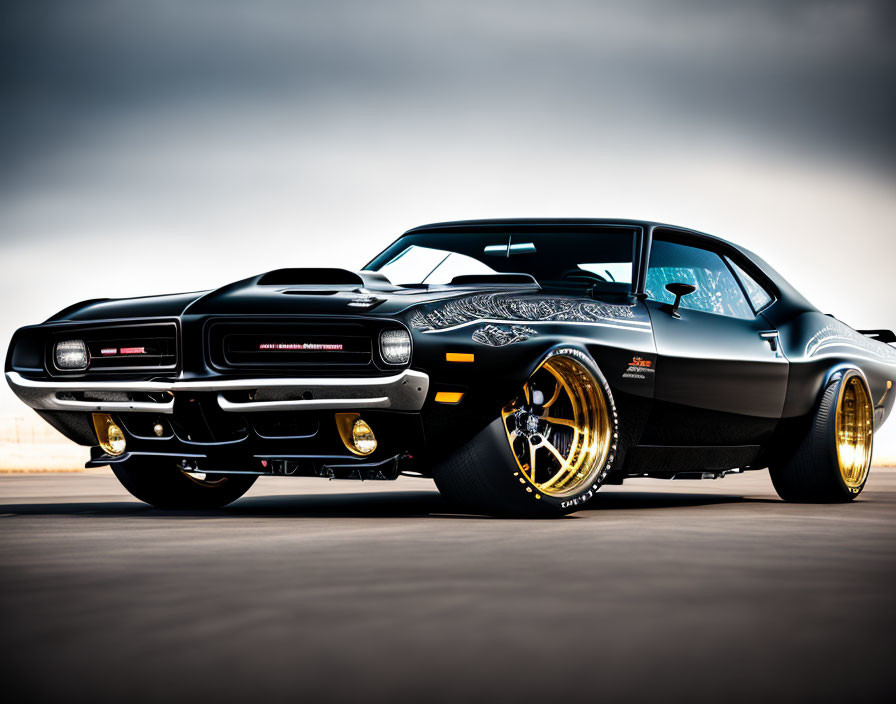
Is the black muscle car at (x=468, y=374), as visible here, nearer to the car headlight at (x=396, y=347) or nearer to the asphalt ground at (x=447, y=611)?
the car headlight at (x=396, y=347)

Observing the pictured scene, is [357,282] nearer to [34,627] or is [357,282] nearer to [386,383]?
[386,383]

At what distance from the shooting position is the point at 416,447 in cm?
509

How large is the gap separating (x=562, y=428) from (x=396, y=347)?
92 cm

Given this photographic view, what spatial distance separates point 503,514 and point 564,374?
699 millimetres

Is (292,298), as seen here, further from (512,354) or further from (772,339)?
(772,339)

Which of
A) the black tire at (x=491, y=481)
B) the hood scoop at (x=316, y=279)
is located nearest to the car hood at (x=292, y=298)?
the hood scoop at (x=316, y=279)

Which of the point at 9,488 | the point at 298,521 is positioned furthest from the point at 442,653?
the point at 9,488

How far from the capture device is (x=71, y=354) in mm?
5852

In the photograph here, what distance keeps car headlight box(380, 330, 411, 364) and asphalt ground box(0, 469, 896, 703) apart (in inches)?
26.5

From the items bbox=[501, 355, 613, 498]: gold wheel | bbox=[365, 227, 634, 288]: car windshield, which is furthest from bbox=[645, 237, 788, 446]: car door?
bbox=[501, 355, 613, 498]: gold wheel

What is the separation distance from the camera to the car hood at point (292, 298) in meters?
5.27

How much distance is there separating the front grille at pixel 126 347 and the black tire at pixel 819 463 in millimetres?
3454

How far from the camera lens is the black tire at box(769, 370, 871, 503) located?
6934mm

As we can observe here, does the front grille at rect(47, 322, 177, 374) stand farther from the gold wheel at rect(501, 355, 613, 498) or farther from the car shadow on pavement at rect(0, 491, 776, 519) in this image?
the gold wheel at rect(501, 355, 613, 498)
